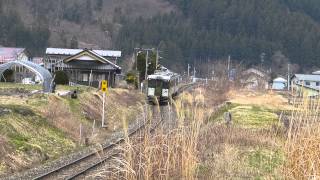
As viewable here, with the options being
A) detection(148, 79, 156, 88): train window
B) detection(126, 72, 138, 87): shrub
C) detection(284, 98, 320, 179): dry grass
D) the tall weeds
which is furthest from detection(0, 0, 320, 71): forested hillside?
detection(284, 98, 320, 179): dry grass

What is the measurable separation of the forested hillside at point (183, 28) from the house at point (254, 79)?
626 inches

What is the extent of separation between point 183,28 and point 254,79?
34028mm

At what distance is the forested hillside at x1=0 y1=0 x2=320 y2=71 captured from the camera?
89.6 metres

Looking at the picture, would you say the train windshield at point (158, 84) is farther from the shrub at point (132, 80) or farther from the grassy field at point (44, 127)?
the shrub at point (132, 80)

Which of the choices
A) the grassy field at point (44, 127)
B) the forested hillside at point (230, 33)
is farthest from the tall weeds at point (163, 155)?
the forested hillside at point (230, 33)

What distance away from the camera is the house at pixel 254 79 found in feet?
214

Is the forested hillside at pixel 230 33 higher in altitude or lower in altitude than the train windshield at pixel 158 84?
higher

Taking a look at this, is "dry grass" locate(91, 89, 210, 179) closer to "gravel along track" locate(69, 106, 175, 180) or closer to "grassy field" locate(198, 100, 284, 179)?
"gravel along track" locate(69, 106, 175, 180)

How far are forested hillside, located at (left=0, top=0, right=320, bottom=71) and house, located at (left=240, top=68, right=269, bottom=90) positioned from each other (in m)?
15.9

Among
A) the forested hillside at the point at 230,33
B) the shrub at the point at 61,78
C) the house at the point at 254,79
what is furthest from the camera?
the forested hillside at the point at 230,33

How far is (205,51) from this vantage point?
96250mm

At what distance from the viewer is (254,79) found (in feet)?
232

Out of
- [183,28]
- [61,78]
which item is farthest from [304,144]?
[183,28]

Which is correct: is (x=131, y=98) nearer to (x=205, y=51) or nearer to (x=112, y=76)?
(x=112, y=76)
